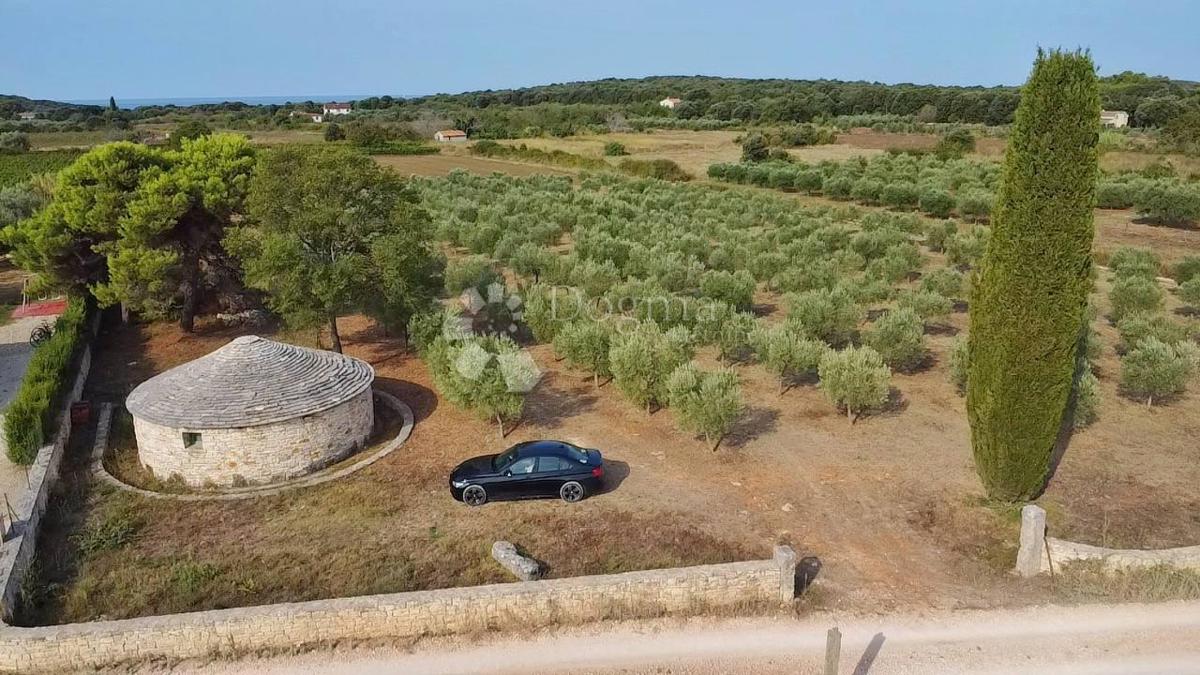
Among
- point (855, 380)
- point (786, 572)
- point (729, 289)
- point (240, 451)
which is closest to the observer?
point (786, 572)

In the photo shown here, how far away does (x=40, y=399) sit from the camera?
19.2 metres

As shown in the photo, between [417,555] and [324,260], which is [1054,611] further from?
[324,260]

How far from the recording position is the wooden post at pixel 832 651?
10492 mm

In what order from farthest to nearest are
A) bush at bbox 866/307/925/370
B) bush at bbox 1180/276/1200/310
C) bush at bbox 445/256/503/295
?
bush at bbox 445/256/503/295 → bush at bbox 1180/276/1200/310 → bush at bbox 866/307/925/370

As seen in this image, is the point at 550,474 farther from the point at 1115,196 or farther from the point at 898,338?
the point at 1115,196

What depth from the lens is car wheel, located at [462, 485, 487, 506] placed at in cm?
1648

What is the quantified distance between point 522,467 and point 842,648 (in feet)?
23.8

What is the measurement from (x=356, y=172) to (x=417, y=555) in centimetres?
1302

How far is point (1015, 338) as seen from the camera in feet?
50.1

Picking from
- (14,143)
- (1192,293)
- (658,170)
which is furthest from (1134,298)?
(14,143)

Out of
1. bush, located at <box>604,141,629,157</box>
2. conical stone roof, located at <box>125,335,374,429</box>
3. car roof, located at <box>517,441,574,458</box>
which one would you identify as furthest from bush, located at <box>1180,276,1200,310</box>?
bush, located at <box>604,141,629,157</box>

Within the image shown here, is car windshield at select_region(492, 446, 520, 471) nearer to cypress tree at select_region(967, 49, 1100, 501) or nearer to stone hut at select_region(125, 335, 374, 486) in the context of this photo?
stone hut at select_region(125, 335, 374, 486)

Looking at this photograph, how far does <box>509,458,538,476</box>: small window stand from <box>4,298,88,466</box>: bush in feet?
37.0

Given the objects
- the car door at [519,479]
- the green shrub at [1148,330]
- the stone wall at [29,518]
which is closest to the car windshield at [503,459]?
the car door at [519,479]
